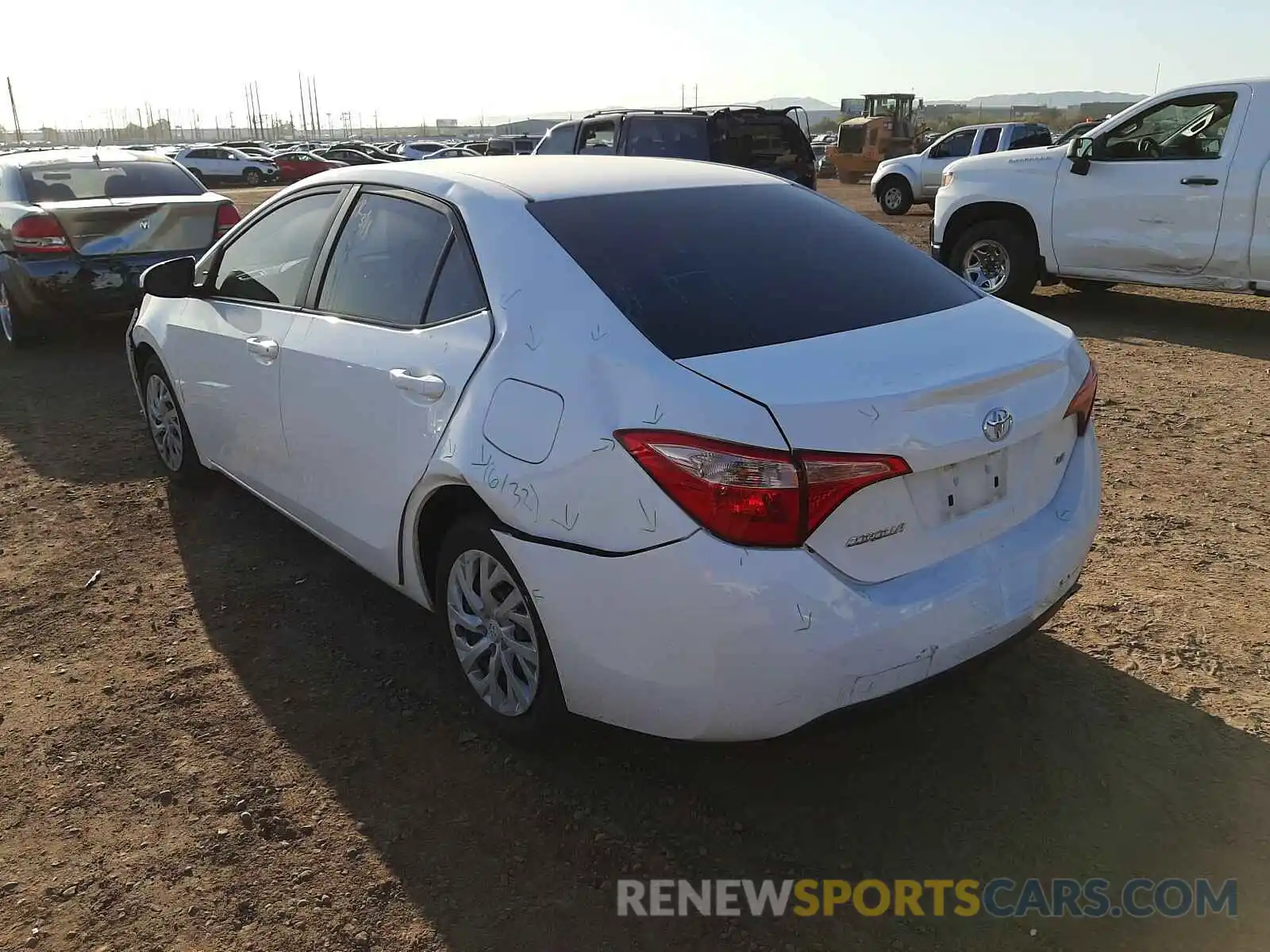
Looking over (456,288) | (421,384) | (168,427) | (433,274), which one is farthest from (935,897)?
(168,427)

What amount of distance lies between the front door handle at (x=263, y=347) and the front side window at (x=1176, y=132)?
719 centimetres

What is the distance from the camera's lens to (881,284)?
118 inches

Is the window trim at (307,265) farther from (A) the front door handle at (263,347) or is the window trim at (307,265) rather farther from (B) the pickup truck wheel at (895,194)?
(B) the pickup truck wheel at (895,194)

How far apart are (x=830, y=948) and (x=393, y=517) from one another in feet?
5.68

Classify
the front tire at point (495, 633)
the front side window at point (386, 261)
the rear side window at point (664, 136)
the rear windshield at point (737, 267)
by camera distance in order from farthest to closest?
the rear side window at point (664, 136)
the front side window at point (386, 261)
the front tire at point (495, 633)
the rear windshield at point (737, 267)

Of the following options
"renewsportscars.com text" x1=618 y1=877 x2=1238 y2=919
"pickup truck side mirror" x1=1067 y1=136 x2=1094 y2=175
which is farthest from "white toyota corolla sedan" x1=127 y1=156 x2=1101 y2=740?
"pickup truck side mirror" x1=1067 y1=136 x2=1094 y2=175

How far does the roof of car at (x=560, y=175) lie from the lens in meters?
3.14

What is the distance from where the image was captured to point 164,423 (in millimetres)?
5098

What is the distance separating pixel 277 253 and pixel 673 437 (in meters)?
2.40

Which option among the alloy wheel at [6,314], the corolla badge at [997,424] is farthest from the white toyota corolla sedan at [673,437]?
the alloy wheel at [6,314]

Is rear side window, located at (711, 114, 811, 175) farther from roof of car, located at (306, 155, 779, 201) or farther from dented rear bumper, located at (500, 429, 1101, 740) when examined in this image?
dented rear bumper, located at (500, 429, 1101, 740)

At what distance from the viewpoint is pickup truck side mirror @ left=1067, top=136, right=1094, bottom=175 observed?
27.3 feet

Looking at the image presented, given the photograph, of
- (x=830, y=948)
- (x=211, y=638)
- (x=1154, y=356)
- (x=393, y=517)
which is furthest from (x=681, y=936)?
(x=1154, y=356)

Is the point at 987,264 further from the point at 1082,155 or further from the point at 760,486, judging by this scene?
the point at 760,486
